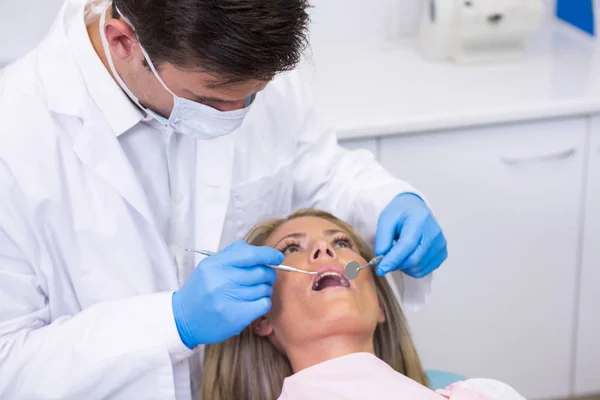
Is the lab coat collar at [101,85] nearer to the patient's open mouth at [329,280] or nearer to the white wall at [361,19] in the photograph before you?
the patient's open mouth at [329,280]

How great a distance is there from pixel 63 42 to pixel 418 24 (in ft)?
4.67

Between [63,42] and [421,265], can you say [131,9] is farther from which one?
[421,265]

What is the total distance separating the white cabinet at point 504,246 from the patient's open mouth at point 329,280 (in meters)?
0.59

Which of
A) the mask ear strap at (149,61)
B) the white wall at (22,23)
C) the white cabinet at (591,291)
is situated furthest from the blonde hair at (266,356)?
the white wall at (22,23)

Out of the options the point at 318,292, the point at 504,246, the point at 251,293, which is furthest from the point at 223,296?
the point at 504,246

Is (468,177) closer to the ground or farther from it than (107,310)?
farther from it

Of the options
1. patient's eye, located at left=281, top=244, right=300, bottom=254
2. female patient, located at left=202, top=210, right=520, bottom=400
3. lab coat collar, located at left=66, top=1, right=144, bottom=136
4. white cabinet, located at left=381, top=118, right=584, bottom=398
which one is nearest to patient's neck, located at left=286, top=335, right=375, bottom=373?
female patient, located at left=202, top=210, right=520, bottom=400

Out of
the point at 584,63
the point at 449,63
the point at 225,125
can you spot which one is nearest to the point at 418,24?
the point at 449,63

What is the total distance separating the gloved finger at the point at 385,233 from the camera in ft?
5.25

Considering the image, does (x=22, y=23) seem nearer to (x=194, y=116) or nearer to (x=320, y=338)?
(x=194, y=116)

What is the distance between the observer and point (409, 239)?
1587mm

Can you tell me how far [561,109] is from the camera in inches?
81.2

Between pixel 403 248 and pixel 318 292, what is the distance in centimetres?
19

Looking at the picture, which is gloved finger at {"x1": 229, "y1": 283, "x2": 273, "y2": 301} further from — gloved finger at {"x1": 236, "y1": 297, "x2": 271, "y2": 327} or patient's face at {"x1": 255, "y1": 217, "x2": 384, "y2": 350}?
patient's face at {"x1": 255, "y1": 217, "x2": 384, "y2": 350}
